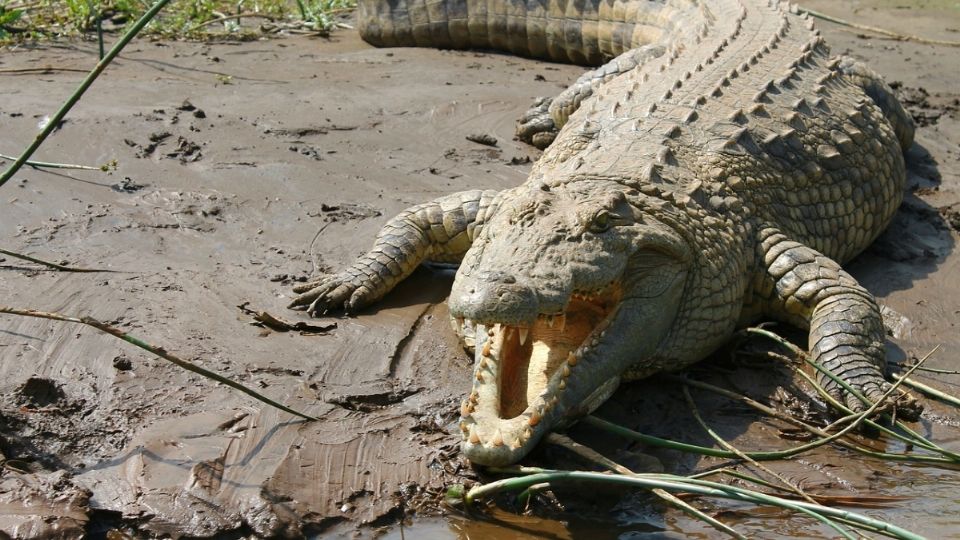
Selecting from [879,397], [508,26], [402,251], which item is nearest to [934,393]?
[879,397]

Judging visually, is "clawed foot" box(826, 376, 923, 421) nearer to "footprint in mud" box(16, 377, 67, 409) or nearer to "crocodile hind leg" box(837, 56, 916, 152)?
"crocodile hind leg" box(837, 56, 916, 152)

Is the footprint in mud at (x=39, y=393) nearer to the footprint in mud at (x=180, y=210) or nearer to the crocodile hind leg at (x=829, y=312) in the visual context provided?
the footprint in mud at (x=180, y=210)

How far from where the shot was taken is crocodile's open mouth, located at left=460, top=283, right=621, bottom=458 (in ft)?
11.8

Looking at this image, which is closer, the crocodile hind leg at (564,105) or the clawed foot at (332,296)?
the clawed foot at (332,296)

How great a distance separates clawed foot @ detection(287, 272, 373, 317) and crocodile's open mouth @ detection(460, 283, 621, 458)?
938 mm

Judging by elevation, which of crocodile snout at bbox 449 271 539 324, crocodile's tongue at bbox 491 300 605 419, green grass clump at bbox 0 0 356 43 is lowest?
green grass clump at bbox 0 0 356 43

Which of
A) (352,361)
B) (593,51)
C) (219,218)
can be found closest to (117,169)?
(219,218)

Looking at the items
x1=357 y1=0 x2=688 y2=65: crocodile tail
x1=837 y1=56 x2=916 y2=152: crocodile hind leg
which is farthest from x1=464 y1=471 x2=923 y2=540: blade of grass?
x1=357 y1=0 x2=688 y2=65: crocodile tail

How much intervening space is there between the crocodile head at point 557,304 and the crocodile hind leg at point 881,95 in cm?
274

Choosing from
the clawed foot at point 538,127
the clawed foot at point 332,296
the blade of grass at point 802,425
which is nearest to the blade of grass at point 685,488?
the blade of grass at point 802,425

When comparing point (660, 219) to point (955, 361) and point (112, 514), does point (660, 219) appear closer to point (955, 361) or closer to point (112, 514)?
point (955, 361)

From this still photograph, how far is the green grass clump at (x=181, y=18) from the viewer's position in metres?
8.22

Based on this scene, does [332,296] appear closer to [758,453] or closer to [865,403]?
[758,453]

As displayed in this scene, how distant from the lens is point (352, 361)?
4430 mm
